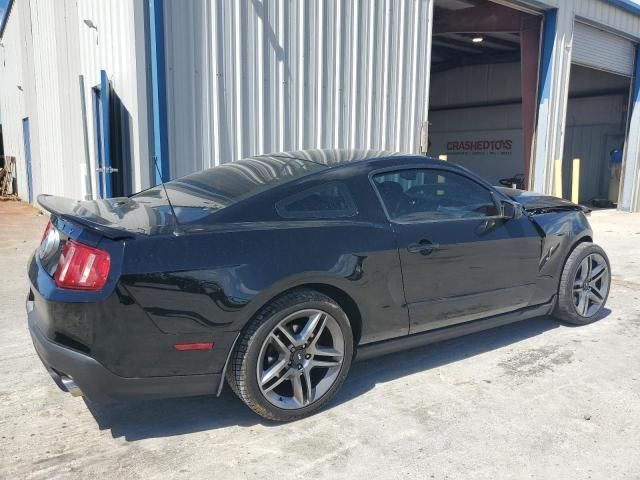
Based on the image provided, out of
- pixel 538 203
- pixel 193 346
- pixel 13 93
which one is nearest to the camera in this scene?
pixel 193 346

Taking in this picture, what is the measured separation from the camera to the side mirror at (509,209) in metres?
3.67

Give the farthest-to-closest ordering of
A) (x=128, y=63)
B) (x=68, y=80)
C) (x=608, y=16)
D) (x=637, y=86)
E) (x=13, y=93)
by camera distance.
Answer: (x=13, y=93) < (x=637, y=86) < (x=608, y=16) < (x=68, y=80) < (x=128, y=63)

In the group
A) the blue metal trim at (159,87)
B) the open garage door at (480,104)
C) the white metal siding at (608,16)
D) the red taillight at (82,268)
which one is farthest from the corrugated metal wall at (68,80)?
the open garage door at (480,104)

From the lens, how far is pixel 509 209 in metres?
3.69

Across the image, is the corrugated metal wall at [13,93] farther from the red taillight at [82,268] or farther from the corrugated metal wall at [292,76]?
the red taillight at [82,268]

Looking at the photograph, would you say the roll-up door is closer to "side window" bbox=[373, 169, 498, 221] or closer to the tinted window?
"side window" bbox=[373, 169, 498, 221]

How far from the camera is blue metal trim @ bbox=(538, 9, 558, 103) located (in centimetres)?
1066

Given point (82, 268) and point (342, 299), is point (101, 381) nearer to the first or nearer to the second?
point (82, 268)

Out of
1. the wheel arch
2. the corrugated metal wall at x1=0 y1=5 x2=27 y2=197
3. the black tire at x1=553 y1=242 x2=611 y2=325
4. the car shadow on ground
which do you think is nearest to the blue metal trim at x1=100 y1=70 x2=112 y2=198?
the car shadow on ground

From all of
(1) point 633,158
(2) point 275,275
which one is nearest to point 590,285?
(2) point 275,275

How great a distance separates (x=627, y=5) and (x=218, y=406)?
1368 cm

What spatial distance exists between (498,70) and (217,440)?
2035cm

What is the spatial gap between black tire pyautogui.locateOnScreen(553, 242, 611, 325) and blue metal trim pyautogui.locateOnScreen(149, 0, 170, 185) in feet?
13.6

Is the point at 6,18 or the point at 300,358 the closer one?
the point at 300,358
